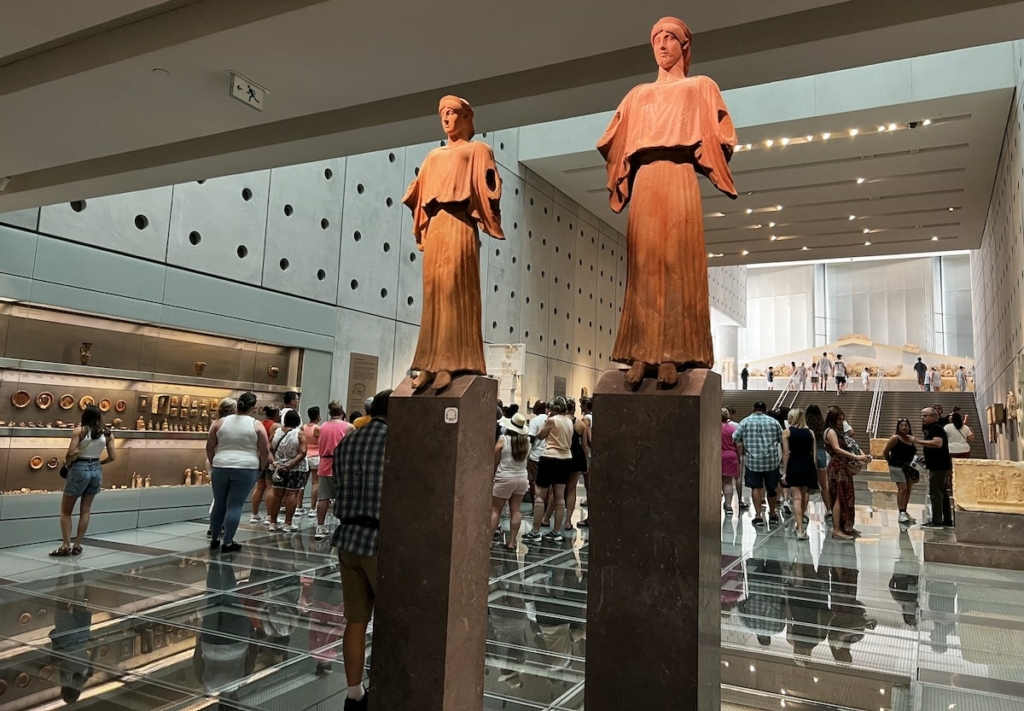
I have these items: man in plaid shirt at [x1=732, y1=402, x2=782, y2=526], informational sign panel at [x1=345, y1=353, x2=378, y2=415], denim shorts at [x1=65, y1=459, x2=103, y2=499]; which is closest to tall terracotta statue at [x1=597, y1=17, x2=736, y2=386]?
denim shorts at [x1=65, y1=459, x2=103, y2=499]

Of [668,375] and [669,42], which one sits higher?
[669,42]

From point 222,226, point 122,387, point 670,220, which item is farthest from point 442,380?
point 222,226

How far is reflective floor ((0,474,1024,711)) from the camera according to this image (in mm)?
3957

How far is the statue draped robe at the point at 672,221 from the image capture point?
10.1ft

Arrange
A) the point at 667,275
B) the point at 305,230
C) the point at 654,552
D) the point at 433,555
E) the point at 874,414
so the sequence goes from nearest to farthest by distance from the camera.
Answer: the point at 654,552, the point at 667,275, the point at 433,555, the point at 305,230, the point at 874,414

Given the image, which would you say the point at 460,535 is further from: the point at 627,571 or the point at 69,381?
the point at 69,381

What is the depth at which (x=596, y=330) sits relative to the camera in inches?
913

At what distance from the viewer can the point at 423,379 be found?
12.3 ft

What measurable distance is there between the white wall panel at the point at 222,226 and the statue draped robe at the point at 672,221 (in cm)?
879

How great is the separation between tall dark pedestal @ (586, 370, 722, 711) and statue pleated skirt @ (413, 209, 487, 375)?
1024mm

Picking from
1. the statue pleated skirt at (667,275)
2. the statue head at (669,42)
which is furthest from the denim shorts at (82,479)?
the statue head at (669,42)

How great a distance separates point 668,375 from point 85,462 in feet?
22.9

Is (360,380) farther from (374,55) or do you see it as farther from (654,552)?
(654,552)

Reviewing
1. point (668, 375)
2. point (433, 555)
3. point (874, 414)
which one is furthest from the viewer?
point (874, 414)
